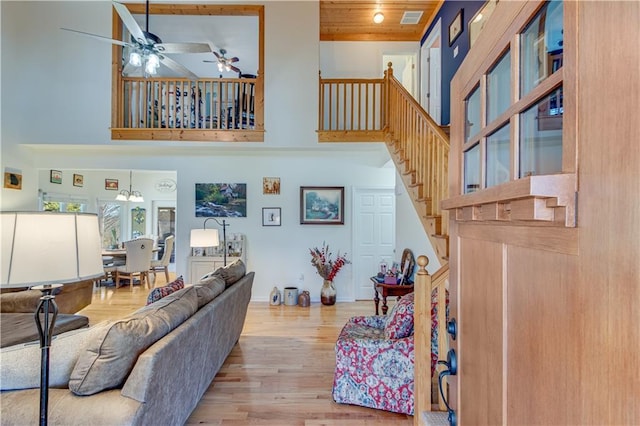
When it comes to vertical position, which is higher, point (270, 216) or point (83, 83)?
point (83, 83)

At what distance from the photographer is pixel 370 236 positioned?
5.60 metres

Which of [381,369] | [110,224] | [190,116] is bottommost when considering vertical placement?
[381,369]

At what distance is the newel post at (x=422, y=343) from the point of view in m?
1.50

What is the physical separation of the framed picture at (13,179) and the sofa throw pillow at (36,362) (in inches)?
174

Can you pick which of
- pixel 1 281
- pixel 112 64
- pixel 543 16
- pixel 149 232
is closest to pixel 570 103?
pixel 543 16

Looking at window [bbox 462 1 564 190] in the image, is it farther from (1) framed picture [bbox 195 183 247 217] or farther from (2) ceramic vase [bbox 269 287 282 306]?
(1) framed picture [bbox 195 183 247 217]

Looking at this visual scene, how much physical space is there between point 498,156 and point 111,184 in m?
9.17

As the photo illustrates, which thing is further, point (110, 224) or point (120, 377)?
point (110, 224)

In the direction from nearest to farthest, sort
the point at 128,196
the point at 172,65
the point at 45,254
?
the point at 45,254 → the point at 172,65 → the point at 128,196

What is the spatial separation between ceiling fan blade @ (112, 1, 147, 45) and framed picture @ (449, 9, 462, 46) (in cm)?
369

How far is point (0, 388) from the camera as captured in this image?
1581 millimetres

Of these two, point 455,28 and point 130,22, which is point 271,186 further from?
point 455,28

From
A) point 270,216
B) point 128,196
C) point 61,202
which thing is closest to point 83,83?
point 270,216

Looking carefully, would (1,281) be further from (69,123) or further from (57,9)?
(57,9)
